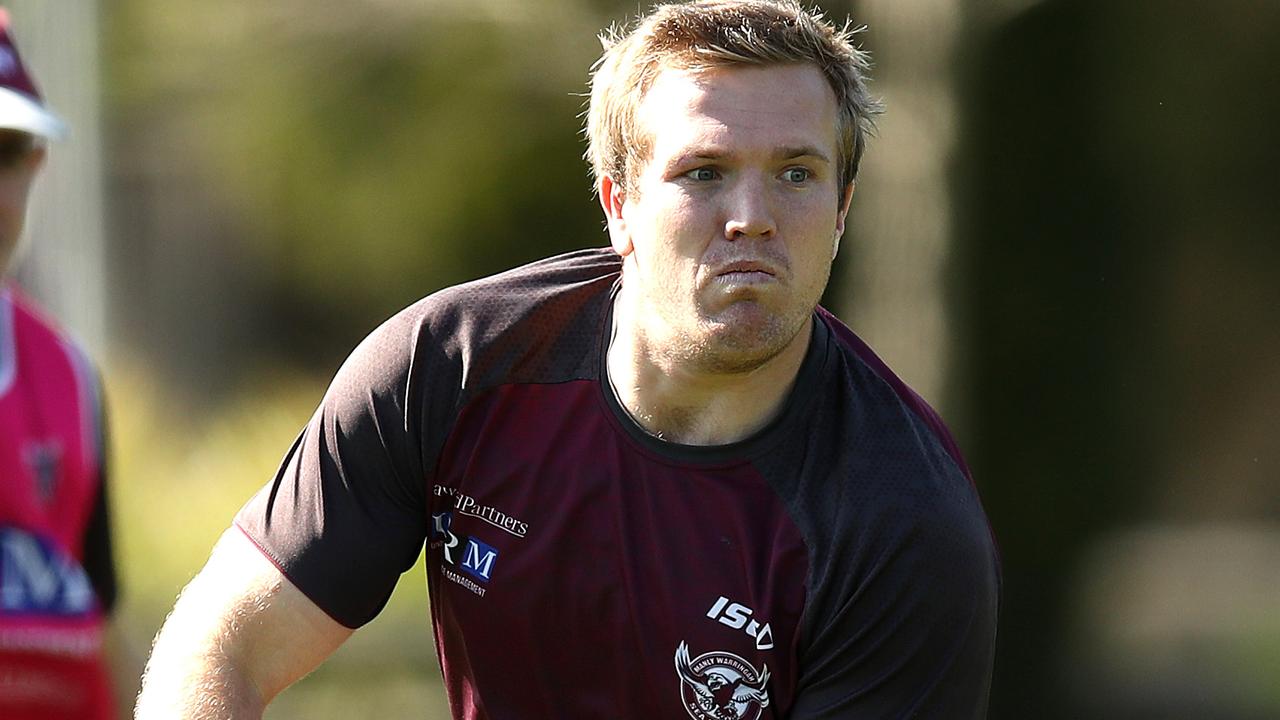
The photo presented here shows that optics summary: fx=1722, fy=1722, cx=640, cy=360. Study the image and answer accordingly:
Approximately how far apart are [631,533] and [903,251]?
4.14 meters

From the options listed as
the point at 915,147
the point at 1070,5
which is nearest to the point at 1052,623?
the point at 915,147

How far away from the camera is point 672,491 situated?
3.06 metres

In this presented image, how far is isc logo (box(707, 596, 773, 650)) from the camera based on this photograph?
9.80ft

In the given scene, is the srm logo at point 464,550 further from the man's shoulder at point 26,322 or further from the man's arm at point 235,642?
the man's shoulder at point 26,322

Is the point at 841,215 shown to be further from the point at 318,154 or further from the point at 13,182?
the point at 318,154

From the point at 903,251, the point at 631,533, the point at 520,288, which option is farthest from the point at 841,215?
the point at 903,251

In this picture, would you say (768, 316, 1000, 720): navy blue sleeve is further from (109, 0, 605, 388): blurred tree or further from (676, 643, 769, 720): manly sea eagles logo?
(109, 0, 605, 388): blurred tree

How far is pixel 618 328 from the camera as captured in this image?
3.19 meters

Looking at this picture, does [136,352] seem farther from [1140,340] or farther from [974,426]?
[1140,340]

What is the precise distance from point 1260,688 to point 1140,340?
4.91 ft

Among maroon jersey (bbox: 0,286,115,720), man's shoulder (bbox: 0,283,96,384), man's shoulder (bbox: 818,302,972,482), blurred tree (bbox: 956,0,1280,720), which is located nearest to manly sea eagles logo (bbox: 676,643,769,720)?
man's shoulder (bbox: 818,302,972,482)

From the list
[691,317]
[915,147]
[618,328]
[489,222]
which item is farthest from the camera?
[489,222]

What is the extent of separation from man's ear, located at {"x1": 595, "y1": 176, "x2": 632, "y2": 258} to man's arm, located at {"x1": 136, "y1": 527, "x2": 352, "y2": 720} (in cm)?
86

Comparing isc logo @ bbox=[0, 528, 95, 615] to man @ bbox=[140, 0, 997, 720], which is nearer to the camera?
man @ bbox=[140, 0, 997, 720]
